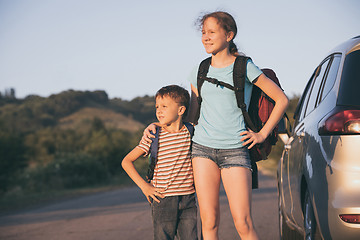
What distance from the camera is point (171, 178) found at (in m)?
4.00

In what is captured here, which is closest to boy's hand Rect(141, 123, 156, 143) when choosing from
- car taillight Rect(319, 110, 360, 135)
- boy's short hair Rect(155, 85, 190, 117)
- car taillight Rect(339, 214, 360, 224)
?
boy's short hair Rect(155, 85, 190, 117)

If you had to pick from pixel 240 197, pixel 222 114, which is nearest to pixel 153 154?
pixel 222 114

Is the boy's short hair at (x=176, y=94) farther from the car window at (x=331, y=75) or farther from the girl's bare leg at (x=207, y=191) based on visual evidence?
the car window at (x=331, y=75)

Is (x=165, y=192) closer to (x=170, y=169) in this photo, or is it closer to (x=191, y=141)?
(x=170, y=169)

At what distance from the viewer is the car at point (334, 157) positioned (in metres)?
3.37

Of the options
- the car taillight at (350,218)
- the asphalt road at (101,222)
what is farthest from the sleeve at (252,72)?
the asphalt road at (101,222)

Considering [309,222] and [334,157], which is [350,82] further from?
[309,222]

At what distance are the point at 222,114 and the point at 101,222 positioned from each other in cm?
607

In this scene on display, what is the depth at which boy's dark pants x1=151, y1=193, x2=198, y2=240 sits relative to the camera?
13.0 ft

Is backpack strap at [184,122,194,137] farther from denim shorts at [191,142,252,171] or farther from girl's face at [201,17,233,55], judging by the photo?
girl's face at [201,17,233,55]

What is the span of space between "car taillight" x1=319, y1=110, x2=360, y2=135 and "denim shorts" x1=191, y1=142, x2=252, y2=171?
58 centimetres

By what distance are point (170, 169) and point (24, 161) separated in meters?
20.1

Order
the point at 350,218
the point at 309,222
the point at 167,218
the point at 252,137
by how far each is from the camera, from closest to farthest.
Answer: the point at 350,218 < the point at 252,137 < the point at 167,218 < the point at 309,222

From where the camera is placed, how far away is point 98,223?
9.34m
